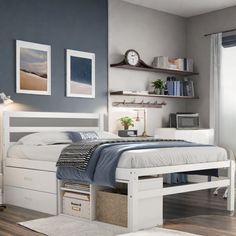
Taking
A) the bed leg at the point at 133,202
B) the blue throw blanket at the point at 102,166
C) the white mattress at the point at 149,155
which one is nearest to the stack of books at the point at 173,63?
the white mattress at the point at 149,155

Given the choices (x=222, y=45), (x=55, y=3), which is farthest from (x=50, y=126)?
(x=222, y=45)

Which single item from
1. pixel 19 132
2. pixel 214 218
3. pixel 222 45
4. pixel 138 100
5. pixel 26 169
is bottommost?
pixel 214 218

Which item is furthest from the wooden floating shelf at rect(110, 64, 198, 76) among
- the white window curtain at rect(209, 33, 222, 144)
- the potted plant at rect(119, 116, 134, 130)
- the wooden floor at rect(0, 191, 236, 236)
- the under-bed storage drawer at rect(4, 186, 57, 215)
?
the under-bed storage drawer at rect(4, 186, 57, 215)

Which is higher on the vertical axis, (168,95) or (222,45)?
(222,45)

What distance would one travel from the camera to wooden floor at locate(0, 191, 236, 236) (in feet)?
11.5

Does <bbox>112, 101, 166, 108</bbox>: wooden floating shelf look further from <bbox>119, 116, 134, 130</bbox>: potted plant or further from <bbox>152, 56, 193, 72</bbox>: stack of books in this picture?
<bbox>152, 56, 193, 72</bbox>: stack of books

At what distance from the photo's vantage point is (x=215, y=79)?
6504 millimetres

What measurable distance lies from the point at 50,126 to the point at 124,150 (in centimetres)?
191

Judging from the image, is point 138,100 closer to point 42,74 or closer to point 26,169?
point 42,74

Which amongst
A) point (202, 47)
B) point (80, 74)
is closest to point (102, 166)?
point (80, 74)

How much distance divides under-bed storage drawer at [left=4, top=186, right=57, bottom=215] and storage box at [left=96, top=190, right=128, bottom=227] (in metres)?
0.56

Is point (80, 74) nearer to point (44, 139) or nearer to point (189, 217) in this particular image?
point (44, 139)

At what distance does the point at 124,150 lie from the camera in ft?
11.7

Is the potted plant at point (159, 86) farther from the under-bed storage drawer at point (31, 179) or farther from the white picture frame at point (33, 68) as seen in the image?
the under-bed storage drawer at point (31, 179)
